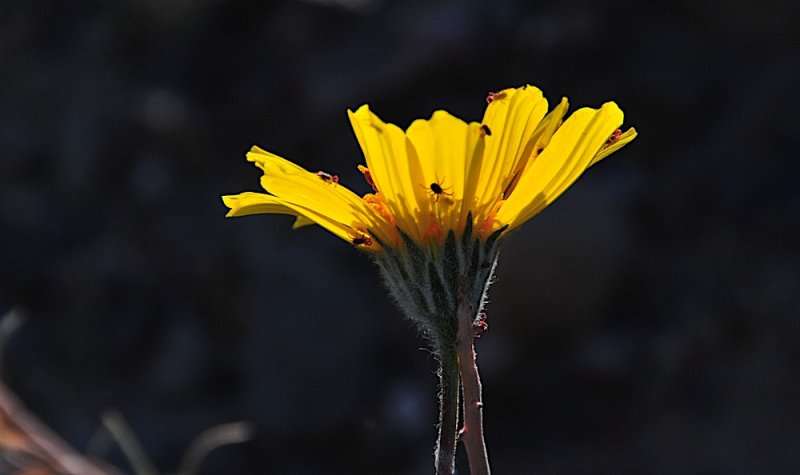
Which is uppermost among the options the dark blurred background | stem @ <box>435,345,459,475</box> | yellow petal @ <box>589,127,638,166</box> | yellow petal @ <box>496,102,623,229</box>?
the dark blurred background

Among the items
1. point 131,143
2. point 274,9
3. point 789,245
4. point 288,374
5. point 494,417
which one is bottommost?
point 494,417

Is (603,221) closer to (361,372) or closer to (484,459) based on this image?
(361,372)

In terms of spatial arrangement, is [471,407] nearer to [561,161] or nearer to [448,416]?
[448,416]

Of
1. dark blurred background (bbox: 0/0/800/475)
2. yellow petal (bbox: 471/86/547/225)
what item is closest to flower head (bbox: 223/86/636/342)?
yellow petal (bbox: 471/86/547/225)

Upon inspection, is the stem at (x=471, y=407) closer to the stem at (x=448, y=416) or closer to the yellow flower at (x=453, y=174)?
the stem at (x=448, y=416)

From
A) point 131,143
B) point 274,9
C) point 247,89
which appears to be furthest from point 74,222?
point 274,9

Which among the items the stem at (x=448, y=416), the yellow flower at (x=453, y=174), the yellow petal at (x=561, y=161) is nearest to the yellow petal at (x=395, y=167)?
the yellow flower at (x=453, y=174)

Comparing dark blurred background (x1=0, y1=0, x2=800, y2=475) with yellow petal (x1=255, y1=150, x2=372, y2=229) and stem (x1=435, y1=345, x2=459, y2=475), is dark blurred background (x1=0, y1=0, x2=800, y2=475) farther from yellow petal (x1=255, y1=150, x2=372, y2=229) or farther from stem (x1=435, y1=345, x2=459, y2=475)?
stem (x1=435, y1=345, x2=459, y2=475)
